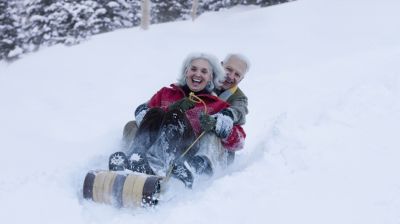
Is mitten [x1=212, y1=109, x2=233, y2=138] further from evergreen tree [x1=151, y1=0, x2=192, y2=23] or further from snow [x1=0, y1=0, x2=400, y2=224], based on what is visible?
evergreen tree [x1=151, y1=0, x2=192, y2=23]

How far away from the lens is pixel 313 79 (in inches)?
333

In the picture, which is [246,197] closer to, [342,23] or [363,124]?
[363,124]

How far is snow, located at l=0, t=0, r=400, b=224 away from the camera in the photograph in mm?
3414

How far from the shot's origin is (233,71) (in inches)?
200

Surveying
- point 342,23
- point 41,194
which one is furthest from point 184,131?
point 342,23

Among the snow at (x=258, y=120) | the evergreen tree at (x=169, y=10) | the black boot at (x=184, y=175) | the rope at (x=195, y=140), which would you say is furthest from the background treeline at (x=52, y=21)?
the black boot at (x=184, y=175)

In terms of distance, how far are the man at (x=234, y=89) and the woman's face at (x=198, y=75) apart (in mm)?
269

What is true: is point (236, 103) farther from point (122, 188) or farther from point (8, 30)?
point (8, 30)

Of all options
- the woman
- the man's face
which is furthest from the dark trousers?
the man's face

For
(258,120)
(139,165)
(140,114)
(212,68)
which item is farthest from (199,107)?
(258,120)

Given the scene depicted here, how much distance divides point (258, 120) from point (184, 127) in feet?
9.99

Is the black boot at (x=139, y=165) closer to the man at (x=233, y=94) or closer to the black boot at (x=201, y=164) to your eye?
the black boot at (x=201, y=164)

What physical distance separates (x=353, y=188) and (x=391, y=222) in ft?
1.59

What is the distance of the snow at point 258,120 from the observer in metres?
3.41
